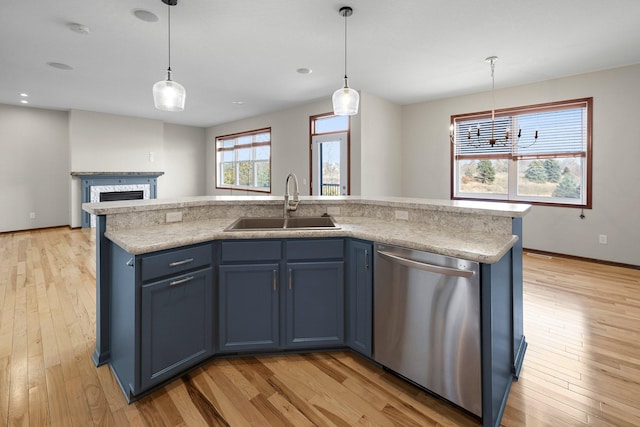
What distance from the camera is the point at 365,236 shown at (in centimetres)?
198

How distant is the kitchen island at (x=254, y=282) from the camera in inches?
67.8

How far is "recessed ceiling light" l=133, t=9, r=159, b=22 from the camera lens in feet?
9.28

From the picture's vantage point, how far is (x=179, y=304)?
184 centimetres

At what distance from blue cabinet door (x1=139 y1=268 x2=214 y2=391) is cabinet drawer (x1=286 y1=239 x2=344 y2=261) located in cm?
53

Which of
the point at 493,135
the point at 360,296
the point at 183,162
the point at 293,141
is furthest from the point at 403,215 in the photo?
the point at 183,162

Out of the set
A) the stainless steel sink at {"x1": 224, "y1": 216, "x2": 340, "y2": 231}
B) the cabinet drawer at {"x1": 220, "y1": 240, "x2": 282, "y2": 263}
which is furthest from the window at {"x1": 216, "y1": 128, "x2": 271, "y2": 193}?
the cabinet drawer at {"x1": 220, "y1": 240, "x2": 282, "y2": 263}

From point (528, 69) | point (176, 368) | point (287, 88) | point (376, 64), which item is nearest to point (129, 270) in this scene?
point (176, 368)

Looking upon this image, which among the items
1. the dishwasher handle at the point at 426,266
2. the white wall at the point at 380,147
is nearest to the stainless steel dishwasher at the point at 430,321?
the dishwasher handle at the point at 426,266

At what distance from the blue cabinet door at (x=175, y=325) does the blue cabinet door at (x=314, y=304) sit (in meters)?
0.51

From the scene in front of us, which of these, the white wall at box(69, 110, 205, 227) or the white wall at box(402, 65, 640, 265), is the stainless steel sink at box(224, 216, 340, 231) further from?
the white wall at box(69, 110, 205, 227)

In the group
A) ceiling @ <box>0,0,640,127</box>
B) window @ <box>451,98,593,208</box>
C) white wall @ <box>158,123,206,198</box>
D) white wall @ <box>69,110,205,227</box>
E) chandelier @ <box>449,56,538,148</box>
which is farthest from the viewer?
white wall @ <box>158,123,206,198</box>

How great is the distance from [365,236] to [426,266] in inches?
17.0

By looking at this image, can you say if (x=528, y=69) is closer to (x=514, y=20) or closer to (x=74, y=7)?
(x=514, y=20)

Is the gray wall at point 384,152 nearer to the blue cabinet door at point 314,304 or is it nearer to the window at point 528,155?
the window at point 528,155
